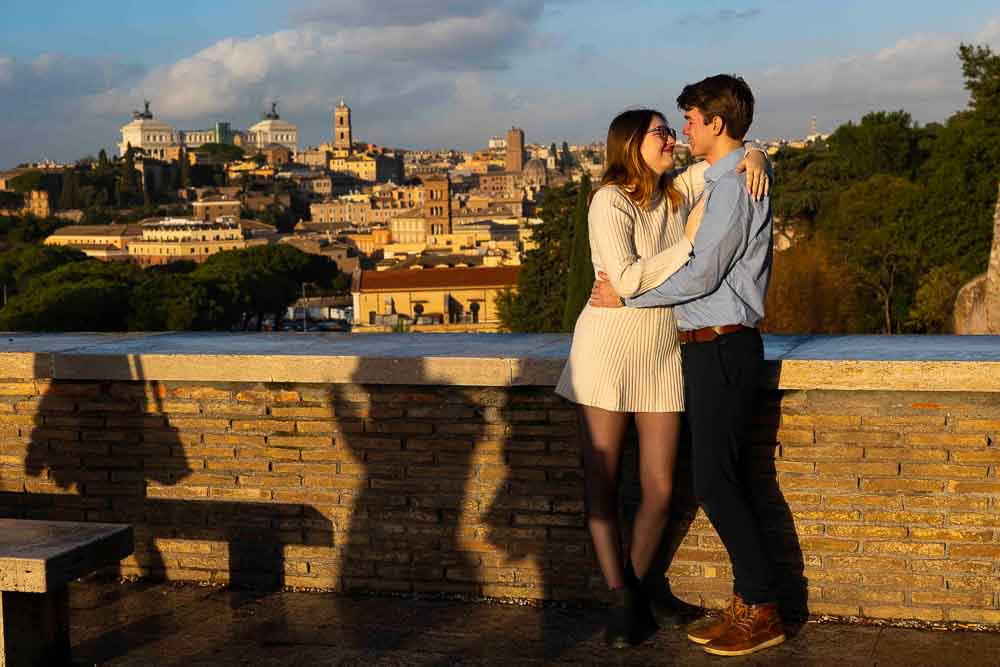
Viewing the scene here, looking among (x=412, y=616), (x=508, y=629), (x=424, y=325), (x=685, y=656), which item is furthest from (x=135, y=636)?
(x=424, y=325)

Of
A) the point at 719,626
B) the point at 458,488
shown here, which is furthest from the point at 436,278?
the point at 719,626

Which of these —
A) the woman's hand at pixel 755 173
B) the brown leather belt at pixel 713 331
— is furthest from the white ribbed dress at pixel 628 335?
the woman's hand at pixel 755 173

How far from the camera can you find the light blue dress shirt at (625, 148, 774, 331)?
3650 millimetres

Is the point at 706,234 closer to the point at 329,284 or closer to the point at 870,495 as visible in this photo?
the point at 870,495

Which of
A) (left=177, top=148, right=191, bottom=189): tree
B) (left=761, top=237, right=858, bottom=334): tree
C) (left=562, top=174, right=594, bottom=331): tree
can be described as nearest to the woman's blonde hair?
(left=562, top=174, right=594, bottom=331): tree

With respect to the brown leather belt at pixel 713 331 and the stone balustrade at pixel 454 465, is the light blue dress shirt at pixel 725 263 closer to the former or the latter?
the brown leather belt at pixel 713 331

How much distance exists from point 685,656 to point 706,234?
3.86ft

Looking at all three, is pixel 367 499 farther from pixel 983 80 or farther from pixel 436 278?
pixel 436 278

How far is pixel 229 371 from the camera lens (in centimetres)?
459

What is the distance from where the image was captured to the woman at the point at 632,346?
3.73 metres

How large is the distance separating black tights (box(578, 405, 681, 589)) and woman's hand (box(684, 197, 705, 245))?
50cm

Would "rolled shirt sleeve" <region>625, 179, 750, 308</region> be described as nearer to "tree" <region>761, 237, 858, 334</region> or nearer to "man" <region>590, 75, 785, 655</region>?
"man" <region>590, 75, 785, 655</region>

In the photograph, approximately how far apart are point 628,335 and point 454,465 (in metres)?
0.95

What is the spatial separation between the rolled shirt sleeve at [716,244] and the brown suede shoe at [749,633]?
90 cm
